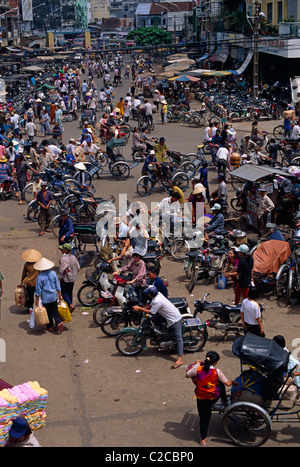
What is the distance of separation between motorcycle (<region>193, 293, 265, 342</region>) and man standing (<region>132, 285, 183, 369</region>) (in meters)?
0.72

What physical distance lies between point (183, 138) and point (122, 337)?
16.8 meters

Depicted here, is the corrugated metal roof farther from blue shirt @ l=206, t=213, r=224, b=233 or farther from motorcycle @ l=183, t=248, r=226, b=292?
motorcycle @ l=183, t=248, r=226, b=292

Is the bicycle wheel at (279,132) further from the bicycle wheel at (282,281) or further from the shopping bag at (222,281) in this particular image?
the bicycle wheel at (282,281)

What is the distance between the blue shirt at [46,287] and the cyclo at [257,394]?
11.4ft

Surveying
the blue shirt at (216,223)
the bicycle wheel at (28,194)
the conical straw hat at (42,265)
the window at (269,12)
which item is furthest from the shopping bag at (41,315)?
the window at (269,12)

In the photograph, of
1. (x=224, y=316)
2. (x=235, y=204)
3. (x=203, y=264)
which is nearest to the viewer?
(x=224, y=316)

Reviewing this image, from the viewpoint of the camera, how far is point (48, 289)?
8.91 meters

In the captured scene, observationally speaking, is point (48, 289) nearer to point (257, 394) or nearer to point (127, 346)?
point (127, 346)

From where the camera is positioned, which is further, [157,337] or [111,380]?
[157,337]

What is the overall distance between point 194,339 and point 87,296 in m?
2.43

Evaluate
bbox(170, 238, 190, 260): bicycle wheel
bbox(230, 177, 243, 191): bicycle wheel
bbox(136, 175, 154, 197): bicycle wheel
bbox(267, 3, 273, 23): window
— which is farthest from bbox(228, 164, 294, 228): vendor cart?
bbox(267, 3, 273, 23): window

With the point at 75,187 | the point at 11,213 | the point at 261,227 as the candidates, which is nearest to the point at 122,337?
the point at 261,227

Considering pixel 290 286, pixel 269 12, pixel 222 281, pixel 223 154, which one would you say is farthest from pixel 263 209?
pixel 269 12

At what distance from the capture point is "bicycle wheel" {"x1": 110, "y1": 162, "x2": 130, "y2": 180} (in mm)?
17766
